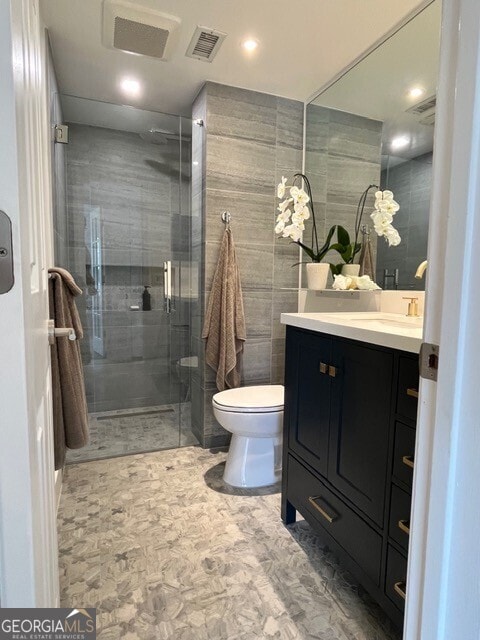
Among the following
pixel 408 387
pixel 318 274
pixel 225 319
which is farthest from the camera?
pixel 225 319

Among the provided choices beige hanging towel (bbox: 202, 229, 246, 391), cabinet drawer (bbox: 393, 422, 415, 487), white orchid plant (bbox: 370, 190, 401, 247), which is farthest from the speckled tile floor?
white orchid plant (bbox: 370, 190, 401, 247)

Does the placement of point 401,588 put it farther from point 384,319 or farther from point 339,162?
point 339,162

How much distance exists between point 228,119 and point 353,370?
5.94 ft

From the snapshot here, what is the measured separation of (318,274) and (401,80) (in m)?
1.03

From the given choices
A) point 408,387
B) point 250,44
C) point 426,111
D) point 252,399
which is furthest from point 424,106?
point 252,399

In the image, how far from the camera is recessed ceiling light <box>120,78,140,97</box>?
2210 millimetres

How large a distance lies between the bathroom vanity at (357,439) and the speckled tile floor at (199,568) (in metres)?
0.17

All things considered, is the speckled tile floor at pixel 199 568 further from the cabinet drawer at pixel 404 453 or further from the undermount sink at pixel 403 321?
the undermount sink at pixel 403 321

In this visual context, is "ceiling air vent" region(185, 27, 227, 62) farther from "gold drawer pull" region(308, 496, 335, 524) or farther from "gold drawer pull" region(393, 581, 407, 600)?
"gold drawer pull" region(393, 581, 407, 600)

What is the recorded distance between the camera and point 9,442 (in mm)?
464

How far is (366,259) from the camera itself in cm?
199

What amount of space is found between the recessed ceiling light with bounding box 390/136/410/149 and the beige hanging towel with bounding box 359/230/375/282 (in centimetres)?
43

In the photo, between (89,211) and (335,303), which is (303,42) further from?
(89,211)

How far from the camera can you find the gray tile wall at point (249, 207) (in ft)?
7.39
